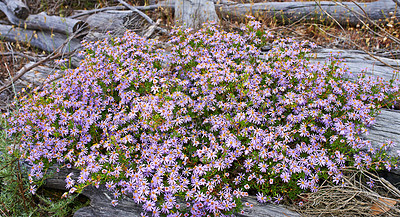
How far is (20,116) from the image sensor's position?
3230 mm

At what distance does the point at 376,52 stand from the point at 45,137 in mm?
4996

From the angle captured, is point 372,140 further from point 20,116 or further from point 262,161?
point 20,116

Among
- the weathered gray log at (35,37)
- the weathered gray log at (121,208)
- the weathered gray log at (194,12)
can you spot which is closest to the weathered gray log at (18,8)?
the weathered gray log at (35,37)

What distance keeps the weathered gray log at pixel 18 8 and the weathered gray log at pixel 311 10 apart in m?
3.69

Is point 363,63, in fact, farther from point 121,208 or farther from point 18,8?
point 18,8

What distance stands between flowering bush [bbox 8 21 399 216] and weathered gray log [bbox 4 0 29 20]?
2.96m

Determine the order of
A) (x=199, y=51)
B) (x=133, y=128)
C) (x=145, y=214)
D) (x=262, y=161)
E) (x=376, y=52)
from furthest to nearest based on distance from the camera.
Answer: (x=376, y=52), (x=199, y=51), (x=133, y=128), (x=262, y=161), (x=145, y=214)

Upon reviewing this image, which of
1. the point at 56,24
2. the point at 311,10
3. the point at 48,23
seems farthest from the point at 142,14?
the point at 311,10

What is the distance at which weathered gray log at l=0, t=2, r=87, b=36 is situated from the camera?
17.6 feet

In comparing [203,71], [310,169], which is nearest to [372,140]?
[310,169]

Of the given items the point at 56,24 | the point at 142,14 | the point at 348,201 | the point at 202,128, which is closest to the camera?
the point at 348,201

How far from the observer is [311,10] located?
5.59 m

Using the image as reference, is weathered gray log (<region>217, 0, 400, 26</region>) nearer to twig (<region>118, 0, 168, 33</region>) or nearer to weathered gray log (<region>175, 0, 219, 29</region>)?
weathered gray log (<region>175, 0, 219, 29</region>)

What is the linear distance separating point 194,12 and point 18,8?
3.27m
